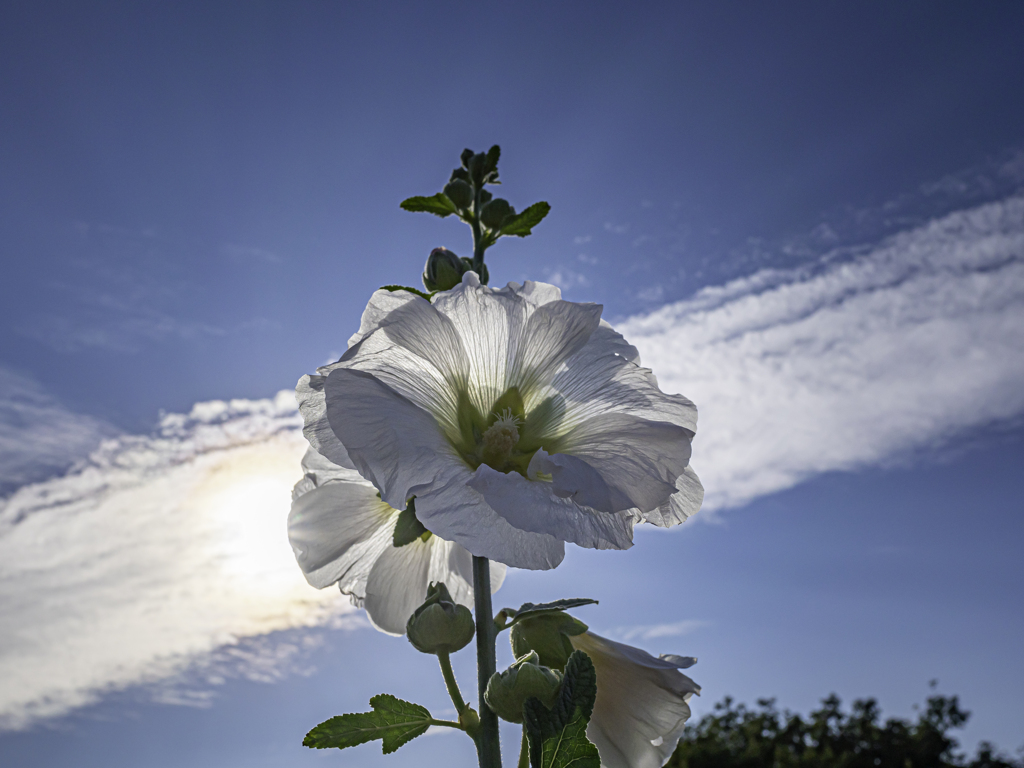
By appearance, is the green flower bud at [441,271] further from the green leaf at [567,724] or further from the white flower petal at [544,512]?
the green leaf at [567,724]

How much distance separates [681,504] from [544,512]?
1.45ft

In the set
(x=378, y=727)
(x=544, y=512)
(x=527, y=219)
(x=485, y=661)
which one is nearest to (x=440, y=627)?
(x=485, y=661)

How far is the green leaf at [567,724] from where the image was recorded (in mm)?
1265

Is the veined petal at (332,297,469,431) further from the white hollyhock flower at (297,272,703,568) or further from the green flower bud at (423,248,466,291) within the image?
the green flower bud at (423,248,466,291)

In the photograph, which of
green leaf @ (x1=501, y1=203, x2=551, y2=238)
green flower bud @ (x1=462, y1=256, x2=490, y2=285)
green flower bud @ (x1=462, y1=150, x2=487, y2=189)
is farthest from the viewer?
green flower bud @ (x1=462, y1=150, x2=487, y2=189)

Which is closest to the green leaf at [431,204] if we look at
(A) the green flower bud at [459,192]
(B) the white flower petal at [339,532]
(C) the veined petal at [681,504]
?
(A) the green flower bud at [459,192]

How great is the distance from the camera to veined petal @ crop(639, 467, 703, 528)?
154cm

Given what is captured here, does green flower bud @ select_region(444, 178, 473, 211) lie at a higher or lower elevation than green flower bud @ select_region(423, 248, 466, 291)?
higher

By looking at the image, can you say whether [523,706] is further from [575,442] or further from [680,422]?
[680,422]

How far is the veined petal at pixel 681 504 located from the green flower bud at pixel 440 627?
0.44m

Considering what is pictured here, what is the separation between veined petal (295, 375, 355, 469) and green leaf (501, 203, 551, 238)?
2.86ft

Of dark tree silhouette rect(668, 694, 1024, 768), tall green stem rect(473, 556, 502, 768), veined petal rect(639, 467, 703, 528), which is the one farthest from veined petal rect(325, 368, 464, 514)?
dark tree silhouette rect(668, 694, 1024, 768)

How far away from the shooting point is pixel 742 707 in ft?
50.5

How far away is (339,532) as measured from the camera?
1.85 metres
